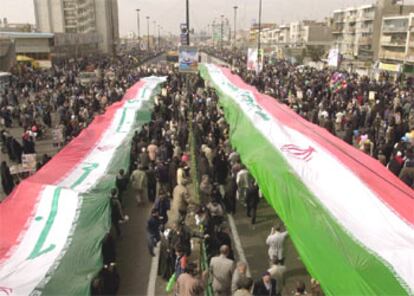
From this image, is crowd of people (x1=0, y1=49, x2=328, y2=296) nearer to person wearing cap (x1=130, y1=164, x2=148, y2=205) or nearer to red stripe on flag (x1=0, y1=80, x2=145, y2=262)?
person wearing cap (x1=130, y1=164, x2=148, y2=205)

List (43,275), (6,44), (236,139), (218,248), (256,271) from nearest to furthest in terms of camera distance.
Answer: (43,275)
(218,248)
(256,271)
(236,139)
(6,44)

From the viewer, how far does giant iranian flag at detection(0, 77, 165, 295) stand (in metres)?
5.30

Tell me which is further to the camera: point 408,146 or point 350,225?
point 408,146

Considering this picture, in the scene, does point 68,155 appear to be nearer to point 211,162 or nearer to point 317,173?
point 211,162

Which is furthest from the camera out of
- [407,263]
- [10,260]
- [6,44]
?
[6,44]

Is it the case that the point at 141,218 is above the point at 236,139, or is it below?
below

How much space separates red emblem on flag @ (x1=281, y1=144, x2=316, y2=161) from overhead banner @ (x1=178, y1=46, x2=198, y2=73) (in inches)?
530

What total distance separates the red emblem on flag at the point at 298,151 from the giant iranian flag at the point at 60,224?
3755 mm

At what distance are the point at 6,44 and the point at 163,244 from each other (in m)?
39.4

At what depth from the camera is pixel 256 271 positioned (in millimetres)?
7414

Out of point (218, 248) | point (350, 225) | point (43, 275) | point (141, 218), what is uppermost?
point (350, 225)

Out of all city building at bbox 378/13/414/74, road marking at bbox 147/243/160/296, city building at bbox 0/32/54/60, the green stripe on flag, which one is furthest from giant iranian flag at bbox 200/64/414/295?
city building at bbox 0/32/54/60

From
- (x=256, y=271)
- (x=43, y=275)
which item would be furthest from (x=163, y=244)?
(x=43, y=275)

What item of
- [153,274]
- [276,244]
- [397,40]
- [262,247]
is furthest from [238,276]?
[397,40]
